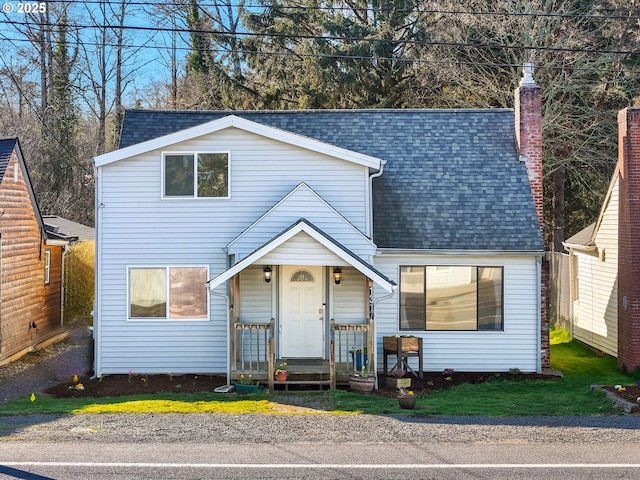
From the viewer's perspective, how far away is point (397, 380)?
1500cm

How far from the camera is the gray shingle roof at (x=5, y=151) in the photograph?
742 inches

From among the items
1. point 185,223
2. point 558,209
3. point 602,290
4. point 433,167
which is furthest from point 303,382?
point 558,209

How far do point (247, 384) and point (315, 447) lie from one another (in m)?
5.07

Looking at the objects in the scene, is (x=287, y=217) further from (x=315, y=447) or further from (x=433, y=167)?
(x=315, y=447)

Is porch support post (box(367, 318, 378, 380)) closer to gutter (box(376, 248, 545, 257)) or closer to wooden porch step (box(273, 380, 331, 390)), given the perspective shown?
wooden porch step (box(273, 380, 331, 390))

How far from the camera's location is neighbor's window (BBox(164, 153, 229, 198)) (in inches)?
647

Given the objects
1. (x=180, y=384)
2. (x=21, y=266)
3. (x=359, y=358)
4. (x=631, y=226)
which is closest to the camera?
(x=180, y=384)

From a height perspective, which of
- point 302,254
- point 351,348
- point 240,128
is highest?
point 240,128

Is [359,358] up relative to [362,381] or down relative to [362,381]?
up

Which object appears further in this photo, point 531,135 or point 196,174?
point 531,135

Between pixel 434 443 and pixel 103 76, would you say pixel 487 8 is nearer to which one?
pixel 103 76

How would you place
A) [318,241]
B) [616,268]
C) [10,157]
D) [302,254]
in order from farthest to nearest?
1. [10,157]
2. [616,268]
3. [302,254]
4. [318,241]

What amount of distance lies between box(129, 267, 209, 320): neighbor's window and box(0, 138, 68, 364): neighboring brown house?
417 centimetres

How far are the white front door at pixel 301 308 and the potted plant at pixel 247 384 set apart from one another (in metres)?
1.51
